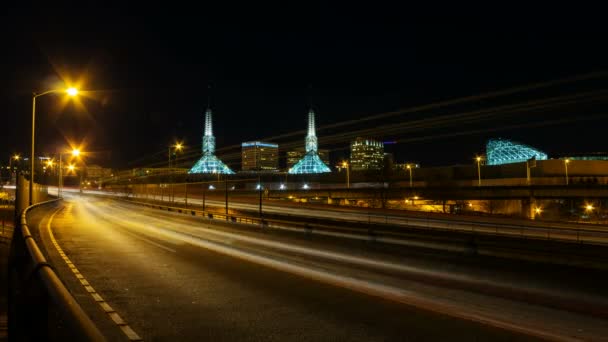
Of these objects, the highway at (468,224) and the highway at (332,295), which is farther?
the highway at (468,224)

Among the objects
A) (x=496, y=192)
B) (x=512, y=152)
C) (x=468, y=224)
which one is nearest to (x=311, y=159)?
(x=512, y=152)

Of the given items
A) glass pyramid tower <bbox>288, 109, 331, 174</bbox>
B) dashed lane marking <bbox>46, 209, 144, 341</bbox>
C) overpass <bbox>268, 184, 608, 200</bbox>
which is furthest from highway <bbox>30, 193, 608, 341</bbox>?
glass pyramid tower <bbox>288, 109, 331, 174</bbox>

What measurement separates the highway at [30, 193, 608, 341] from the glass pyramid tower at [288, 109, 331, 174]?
15920 centimetres

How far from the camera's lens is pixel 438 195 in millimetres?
70000

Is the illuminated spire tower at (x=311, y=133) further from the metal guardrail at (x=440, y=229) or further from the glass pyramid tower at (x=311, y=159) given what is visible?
the metal guardrail at (x=440, y=229)

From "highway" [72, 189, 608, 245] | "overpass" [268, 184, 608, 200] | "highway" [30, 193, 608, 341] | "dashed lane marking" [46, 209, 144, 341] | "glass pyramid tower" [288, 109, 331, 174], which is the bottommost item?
"highway" [72, 189, 608, 245]

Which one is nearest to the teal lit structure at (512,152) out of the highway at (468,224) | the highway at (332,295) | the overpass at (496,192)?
the overpass at (496,192)

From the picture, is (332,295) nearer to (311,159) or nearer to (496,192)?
(496,192)

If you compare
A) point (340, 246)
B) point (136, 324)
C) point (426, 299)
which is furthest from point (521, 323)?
point (340, 246)

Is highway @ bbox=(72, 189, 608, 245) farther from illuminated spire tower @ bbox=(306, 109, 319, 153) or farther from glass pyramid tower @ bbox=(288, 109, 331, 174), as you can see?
illuminated spire tower @ bbox=(306, 109, 319, 153)

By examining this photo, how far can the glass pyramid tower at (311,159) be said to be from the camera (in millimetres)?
182012

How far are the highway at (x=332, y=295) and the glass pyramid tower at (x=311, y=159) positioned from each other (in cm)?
15920

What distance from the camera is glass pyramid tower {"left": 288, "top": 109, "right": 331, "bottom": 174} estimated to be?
7166 inches

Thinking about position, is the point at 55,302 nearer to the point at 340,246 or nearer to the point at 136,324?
the point at 136,324
